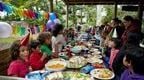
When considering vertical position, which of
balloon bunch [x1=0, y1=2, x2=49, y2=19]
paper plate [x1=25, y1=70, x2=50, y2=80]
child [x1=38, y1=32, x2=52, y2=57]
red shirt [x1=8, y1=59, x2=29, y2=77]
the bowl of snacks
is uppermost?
balloon bunch [x1=0, y1=2, x2=49, y2=19]

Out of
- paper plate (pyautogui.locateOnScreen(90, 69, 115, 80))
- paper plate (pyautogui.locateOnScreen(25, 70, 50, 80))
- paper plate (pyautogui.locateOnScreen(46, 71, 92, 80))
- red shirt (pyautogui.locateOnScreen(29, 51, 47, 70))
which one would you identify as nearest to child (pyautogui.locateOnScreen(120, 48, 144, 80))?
paper plate (pyautogui.locateOnScreen(90, 69, 115, 80))

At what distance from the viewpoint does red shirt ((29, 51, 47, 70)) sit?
3.43 metres

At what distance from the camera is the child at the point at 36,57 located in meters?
3.43

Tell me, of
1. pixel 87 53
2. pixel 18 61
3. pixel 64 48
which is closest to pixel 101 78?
pixel 18 61

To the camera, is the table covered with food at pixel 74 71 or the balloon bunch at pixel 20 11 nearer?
the table covered with food at pixel 74 71

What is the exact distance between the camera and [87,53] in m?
4.49

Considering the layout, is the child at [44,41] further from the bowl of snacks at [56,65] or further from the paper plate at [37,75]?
the paper plate at [37,75]

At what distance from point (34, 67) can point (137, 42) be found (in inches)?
62.7

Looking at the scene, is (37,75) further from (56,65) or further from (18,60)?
(56,65)

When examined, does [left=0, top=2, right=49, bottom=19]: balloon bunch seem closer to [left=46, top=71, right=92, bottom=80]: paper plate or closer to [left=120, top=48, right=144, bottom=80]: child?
[left=46, top=71, right=92, bottom=80]: paper plate

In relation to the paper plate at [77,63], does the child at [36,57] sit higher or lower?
higher

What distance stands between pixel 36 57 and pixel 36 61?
6 cm

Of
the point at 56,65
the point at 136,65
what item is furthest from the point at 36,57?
the point at 136,65

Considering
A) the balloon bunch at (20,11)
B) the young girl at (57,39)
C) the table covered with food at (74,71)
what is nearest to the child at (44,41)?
the table covered with food at (74,71)
